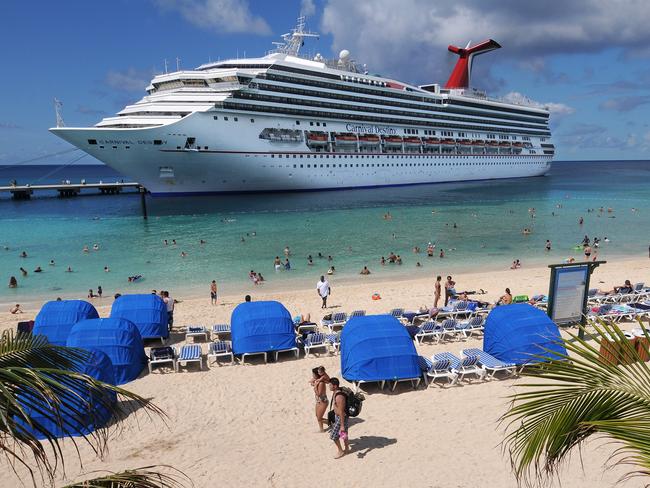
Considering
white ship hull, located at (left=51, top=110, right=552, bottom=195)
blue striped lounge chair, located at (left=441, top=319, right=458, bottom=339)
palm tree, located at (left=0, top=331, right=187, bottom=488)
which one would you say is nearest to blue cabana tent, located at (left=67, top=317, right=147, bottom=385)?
palm tree, located at (left=0, top=331, right=187, bottom=488)

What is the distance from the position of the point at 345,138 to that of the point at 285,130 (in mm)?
8382

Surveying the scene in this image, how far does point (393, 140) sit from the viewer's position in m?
59.1

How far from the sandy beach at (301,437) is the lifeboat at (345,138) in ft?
147

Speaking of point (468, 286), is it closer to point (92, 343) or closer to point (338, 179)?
point (92, 343)

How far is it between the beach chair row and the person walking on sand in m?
2.88

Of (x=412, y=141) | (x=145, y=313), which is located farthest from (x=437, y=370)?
(x=412, y=141)

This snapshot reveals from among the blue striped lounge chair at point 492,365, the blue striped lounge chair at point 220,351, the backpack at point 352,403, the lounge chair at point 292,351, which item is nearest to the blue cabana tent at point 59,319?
the blue striped lounge chair at point 220,351

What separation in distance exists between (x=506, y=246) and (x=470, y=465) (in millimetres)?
24737

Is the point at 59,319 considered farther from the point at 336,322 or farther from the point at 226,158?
the point at 226,158

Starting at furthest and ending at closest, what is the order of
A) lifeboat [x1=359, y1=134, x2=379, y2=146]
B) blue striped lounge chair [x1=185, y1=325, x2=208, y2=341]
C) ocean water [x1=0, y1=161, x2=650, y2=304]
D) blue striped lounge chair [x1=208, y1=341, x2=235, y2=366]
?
lifeboat [x1=359, y1=134, x2=379, y2=146]
ocean water [x1=0, y1=161, x2=650, y2=304]
blue striped lounge chair [x1=185, y1=325, x2=208, y2=341]
blue striped lounge chair [x1=208, y1=341, x2=235, y2=366]

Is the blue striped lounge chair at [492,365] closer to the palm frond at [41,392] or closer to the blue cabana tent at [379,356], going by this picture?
the blue cabana tent at [379,356]

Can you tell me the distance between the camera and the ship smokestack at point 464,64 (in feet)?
249

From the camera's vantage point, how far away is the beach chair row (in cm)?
895

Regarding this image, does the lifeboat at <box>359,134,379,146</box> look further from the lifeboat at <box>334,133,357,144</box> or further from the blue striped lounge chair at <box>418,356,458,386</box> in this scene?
the blue striped lounge chair at <box>418,356,458,386</box>
